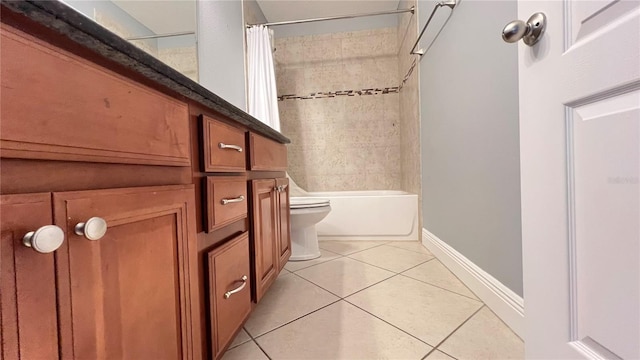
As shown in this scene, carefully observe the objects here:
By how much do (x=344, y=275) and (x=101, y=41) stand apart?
143 centimetres

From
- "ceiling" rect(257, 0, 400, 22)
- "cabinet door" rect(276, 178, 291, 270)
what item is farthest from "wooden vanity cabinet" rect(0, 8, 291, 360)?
"ceiling" rect(257, 0, 400, 22)

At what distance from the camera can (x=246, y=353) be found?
0.84m

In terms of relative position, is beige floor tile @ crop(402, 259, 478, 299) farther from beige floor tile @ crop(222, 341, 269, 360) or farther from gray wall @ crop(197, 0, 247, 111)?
gray wall @ crop(197, 0, 247, 111)

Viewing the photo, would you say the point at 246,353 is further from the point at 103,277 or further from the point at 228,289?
the point at 103,277

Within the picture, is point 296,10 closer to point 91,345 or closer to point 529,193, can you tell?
point 529,193

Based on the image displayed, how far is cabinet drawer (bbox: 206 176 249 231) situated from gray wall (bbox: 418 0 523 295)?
0.96 m

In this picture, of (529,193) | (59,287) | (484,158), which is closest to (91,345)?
(59,287)

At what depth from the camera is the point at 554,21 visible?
0.47 m

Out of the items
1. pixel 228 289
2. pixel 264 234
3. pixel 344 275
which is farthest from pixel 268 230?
pixel 344 275

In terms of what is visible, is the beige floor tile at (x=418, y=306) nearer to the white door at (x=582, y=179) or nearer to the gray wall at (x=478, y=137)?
the gray wall at (x=478, y=137)

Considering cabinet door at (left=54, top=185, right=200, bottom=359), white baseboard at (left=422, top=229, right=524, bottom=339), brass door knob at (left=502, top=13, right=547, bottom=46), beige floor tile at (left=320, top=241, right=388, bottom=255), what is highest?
brass door knob at (left=502, top=13, right=547, bottom=46)

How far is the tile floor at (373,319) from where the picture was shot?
0.82 metres

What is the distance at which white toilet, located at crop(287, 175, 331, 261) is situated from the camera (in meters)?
1.66

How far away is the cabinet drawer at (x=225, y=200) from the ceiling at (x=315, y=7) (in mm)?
2639
